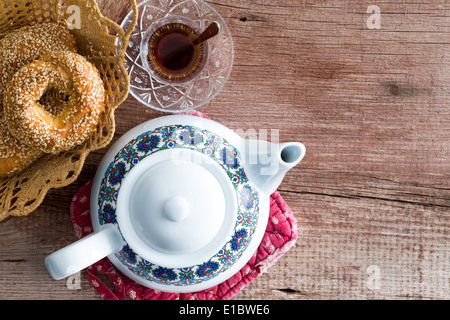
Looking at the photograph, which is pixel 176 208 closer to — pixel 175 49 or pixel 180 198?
pixel 180 198

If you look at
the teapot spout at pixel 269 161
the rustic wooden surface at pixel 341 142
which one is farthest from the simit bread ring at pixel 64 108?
the teapot spout at pixel 269 161

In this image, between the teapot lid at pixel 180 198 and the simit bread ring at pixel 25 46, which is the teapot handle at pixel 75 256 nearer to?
the teapot lid at pixel 180 198

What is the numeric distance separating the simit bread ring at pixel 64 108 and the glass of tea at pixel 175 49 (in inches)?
7.7

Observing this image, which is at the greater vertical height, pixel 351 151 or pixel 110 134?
pixel 110 134

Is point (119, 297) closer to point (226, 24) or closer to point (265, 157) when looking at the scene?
point (265, 157)

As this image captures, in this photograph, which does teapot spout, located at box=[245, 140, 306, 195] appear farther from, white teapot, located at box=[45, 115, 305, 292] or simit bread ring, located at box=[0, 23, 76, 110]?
simit bread ring, located at box=[0, 23, 76, 110]

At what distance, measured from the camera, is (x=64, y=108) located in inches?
30.8

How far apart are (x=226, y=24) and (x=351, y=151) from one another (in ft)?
1.21

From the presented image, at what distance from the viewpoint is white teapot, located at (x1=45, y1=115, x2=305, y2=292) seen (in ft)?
2.31

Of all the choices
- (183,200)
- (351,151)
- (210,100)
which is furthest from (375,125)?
(183,200)

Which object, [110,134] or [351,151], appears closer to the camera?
[110,134]

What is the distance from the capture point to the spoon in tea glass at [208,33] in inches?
34.7

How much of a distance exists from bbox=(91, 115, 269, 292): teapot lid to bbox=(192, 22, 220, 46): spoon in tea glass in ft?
0.57

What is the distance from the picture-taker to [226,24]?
950 millimetres
